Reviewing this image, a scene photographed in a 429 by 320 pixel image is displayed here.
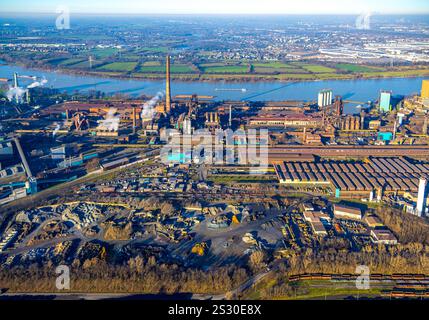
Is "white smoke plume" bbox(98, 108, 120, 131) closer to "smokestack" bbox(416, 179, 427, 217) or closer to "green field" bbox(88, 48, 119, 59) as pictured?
"smokestack" bbox(416, 179, 427, 217)

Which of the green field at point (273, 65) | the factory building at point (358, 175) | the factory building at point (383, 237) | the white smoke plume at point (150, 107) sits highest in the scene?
the green field at point (273, 65)

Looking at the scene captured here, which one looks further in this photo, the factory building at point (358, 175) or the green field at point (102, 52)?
the green field at point (102, 52)

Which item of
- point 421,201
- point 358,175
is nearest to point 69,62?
point 358,175

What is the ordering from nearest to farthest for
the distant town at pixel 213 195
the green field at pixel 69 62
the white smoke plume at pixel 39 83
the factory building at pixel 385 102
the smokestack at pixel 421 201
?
the distant town at pixel 213 195 → the smokestack at pixel 421 201 → the factory building at pixel 385 102 → the white smoke plume at pixel 39 83 → the green field at pixel 69 62

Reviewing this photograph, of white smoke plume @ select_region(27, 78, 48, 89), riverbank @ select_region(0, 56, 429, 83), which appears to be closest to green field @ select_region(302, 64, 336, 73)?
riverbank @ select_region(0, 56, 429, 83)

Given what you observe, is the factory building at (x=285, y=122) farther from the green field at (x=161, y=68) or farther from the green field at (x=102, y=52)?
the green field at (x=102, y=52)

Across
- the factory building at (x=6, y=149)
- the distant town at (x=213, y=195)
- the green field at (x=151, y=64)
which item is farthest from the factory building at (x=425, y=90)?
the green field at (x=151, y=64)
